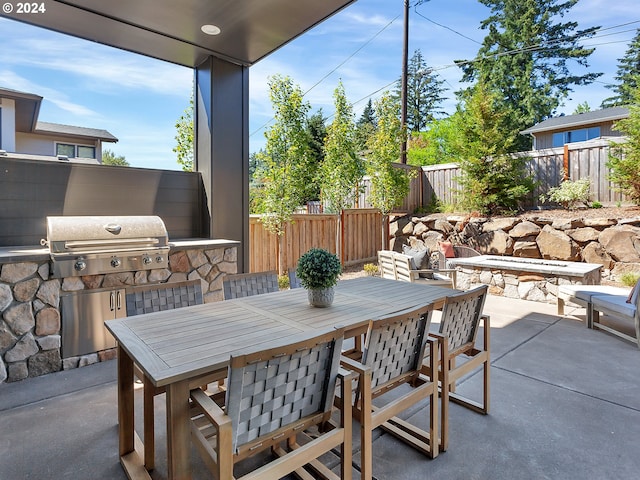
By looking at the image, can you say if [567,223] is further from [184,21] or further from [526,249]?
[184,21]

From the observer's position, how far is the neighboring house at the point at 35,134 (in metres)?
8.23

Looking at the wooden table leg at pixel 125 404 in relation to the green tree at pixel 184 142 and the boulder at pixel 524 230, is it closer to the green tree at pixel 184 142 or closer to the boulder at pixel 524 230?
the green tree at pixel 184 142

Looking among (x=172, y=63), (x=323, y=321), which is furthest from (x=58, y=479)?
(x=172, y=63)

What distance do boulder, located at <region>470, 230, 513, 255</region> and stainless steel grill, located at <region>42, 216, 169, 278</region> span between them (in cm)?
636

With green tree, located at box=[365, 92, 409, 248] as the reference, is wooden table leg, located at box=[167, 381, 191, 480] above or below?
below

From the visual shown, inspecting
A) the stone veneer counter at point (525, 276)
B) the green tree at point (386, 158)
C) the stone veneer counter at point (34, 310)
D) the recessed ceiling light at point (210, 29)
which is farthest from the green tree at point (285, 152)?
the stone veneer counter at point (525, 276)

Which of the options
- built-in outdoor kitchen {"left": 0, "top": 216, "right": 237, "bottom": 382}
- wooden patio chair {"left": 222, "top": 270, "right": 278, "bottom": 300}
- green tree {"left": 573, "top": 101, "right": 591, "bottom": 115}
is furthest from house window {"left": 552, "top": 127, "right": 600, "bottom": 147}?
built-in outdoor kitchen {"left": 0, "top": 216, "right": 237, "bottom": 382}

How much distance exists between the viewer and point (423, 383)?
2.04 metres

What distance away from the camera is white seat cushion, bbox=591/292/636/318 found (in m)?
3.57

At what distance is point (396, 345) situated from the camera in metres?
1.75

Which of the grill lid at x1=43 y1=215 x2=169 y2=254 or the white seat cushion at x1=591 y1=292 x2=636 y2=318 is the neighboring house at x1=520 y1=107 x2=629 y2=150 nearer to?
the white seat cushion at x1=591 y1=292 x2=636 y2=318

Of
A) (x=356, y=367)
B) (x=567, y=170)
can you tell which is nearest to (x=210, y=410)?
(x=356, y=367)

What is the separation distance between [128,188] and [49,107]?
22.4 ft

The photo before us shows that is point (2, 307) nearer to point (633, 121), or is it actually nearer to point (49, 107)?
point (49, 107)
